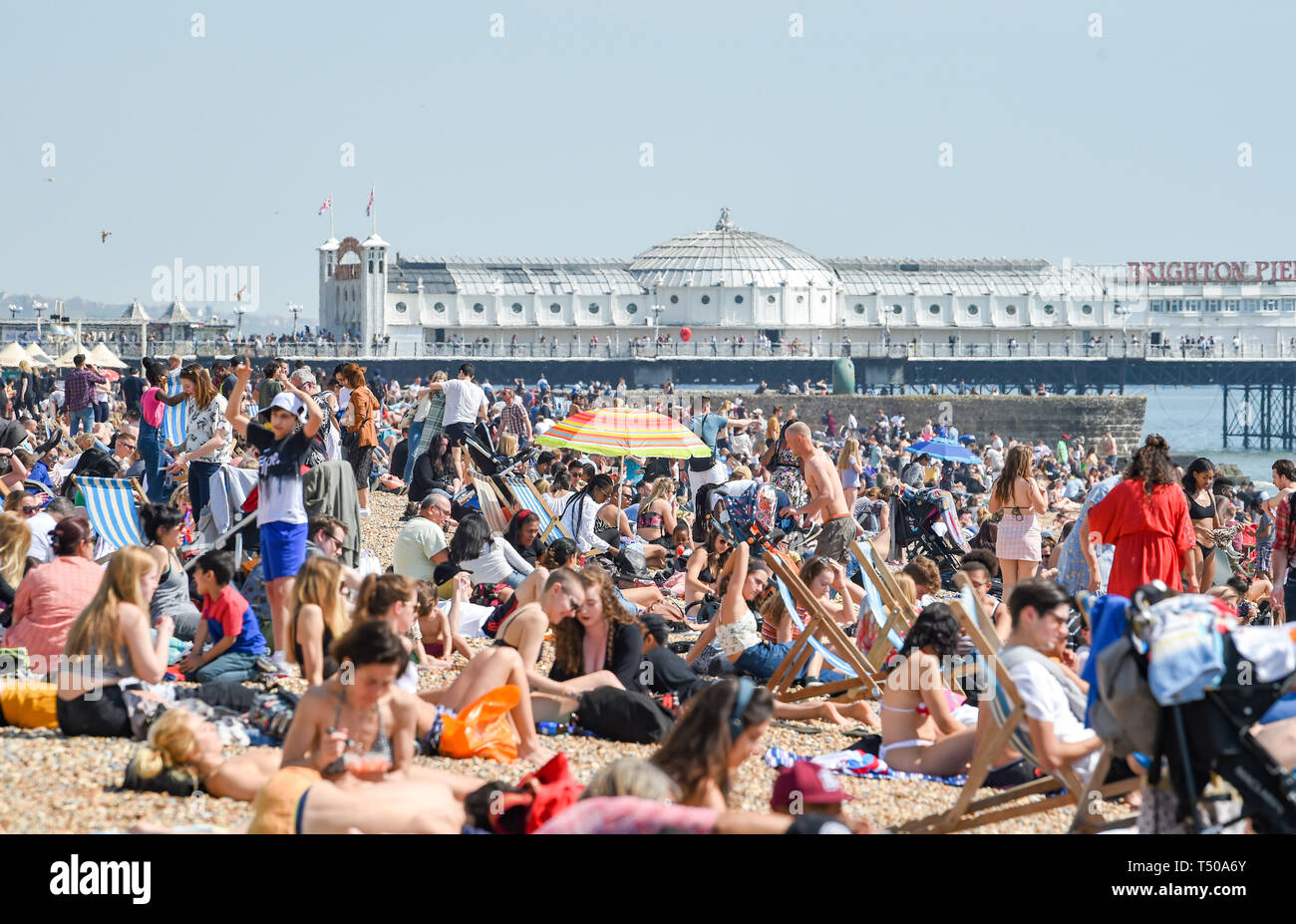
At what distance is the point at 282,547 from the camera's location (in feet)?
22.4

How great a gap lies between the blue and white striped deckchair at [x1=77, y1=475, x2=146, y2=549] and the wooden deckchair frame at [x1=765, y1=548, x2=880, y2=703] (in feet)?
10.9

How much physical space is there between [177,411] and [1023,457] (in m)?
5.06

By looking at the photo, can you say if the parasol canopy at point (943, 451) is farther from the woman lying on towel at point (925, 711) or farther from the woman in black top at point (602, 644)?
the woman lying on towel at point (925, 711)

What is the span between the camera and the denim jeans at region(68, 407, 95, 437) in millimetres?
14734

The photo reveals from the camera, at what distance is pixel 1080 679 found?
207 inches

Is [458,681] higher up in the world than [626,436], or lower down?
lower down

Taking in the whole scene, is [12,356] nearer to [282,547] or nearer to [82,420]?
[82,420]

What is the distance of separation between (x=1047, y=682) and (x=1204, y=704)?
1.23 meters

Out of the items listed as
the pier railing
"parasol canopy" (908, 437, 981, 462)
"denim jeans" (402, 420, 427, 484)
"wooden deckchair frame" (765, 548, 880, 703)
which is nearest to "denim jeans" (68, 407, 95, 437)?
"denim jeans" (402, 420, 427, 484)

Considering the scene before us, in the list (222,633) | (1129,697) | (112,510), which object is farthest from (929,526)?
(1129,697)

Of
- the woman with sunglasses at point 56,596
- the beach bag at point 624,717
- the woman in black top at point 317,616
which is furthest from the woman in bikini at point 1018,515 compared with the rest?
the woman with sunglasses at point 56,596

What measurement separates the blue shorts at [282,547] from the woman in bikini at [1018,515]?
3785 millimetres
